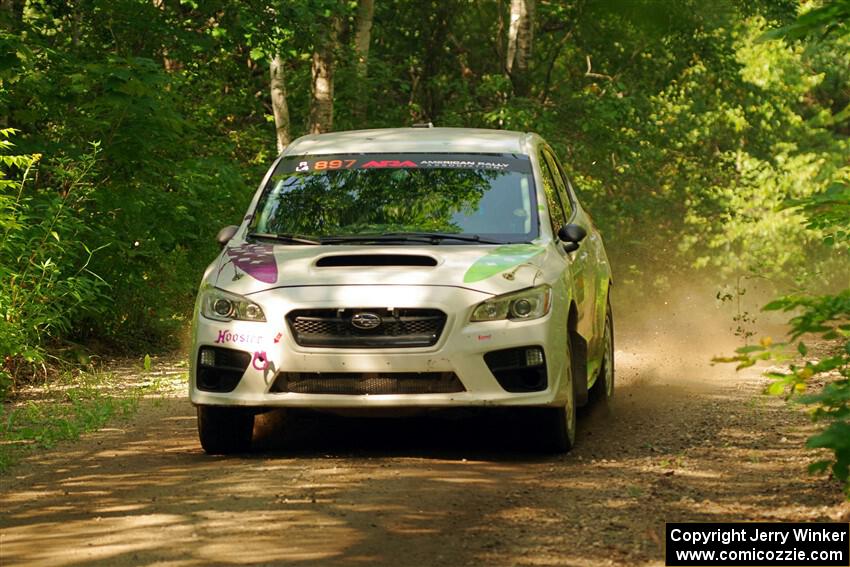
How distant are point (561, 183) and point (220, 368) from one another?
3.42m

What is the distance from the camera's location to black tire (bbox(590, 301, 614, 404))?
37.6ft

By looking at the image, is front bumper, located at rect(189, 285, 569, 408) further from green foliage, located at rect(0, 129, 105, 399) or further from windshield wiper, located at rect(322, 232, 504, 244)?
green foliage, located at rect(0, 129, 105, 399)

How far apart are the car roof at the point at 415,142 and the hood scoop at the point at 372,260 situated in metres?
1.52

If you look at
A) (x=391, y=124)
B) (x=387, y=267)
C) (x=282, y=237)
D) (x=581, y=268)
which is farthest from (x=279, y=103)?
(x=387, y=267)

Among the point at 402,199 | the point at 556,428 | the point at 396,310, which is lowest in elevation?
the point at 556,428

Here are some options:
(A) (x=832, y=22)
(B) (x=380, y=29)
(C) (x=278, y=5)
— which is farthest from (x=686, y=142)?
(A) (x=832, y=22)

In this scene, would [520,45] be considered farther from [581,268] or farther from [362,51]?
[581,268]

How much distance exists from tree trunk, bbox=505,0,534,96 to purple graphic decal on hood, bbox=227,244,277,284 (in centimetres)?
1932

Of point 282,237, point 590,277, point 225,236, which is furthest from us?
point 590,277

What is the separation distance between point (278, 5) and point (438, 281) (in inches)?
457

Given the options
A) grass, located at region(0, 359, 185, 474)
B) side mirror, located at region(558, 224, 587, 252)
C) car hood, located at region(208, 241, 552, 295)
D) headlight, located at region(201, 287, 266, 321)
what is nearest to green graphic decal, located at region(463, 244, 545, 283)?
car hood, located at region(208, 241, 552, 295)

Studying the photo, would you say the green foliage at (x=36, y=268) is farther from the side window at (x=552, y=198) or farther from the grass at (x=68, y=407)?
the side window at (x=552, y=198)

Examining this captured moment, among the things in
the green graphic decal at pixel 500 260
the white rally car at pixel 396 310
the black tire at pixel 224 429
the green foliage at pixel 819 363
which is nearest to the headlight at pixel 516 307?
the white rally car at pixel 396 310

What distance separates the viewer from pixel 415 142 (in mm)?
10328
